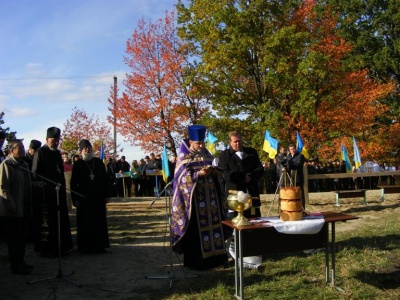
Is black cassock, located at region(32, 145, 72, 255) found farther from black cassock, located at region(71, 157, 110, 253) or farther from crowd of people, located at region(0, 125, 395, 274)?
black cassock, located at region(71, 157, 110, 253)

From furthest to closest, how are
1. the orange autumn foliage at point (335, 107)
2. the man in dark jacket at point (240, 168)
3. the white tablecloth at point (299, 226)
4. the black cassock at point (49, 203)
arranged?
the orange autumn foliage at point (335, 107), the black cassock at point (49, 203), the man in dark jacket at point (240, 168), the white tablecloth at point (299, 226)

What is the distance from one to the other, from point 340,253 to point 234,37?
14.6 meters

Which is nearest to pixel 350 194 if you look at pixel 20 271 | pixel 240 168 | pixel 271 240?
pixel 240 168

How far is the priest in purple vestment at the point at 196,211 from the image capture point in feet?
20.8

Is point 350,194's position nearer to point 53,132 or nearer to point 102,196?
point 102,196

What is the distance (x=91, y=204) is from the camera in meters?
7.98

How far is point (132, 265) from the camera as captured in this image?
23.0 ft

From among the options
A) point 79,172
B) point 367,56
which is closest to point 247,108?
point 367,56

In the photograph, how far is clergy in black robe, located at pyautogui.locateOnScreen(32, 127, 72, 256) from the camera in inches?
295

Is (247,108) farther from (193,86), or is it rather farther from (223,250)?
(223,250)

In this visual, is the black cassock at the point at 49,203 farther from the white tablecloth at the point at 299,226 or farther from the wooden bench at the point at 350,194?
the wooden bench at the point at 350,194

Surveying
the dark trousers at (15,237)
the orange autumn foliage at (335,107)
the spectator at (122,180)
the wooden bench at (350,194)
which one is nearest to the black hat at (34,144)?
the dark trousers at (15,237)

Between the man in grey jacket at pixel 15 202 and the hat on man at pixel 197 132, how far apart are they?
7.88ft

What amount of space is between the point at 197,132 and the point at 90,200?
2877 mm
